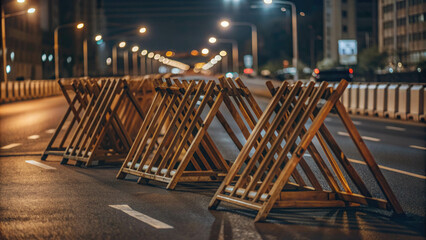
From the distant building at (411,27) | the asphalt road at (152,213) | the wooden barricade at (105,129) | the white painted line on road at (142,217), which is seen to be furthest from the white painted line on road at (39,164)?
the distant building at (411,27)

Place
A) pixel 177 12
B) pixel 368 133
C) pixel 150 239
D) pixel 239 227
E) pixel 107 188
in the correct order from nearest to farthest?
pixel 150 239 < pixel 239 227 < pixel 107 188 < pixel 368 133 < pixel 177 12

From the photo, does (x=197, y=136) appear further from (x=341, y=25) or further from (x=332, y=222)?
(x=341, y=25)

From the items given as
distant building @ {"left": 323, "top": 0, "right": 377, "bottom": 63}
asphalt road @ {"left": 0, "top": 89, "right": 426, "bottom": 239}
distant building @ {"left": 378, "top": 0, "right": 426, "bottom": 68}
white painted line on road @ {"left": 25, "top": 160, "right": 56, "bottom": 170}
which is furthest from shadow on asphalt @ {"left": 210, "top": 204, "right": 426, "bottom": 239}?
distant building @ {"left": 323, "top": 0, "right": 377, "bottom": 63}

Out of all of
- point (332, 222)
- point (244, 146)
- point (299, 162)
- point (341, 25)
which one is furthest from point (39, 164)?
point (341, 25)

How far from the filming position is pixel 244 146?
9281mm

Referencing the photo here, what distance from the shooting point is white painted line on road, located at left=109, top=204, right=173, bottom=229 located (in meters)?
7.85

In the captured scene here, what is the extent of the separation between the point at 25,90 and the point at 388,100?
100ft

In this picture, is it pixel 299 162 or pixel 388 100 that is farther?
pixel 388 100

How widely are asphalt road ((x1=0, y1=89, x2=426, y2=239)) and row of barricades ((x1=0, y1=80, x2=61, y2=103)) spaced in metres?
35.9

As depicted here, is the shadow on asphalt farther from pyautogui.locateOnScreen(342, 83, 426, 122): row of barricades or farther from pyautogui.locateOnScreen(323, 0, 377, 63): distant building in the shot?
pyautogui.locateOnScreen(323, 0, 377, 63): distant building

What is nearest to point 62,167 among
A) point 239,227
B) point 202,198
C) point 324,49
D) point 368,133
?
point 202,198

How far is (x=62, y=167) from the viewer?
1371 cm

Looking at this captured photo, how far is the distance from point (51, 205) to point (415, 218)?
4014 millimetres

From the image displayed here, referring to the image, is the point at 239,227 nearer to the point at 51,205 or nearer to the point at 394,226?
the point at 394,226
